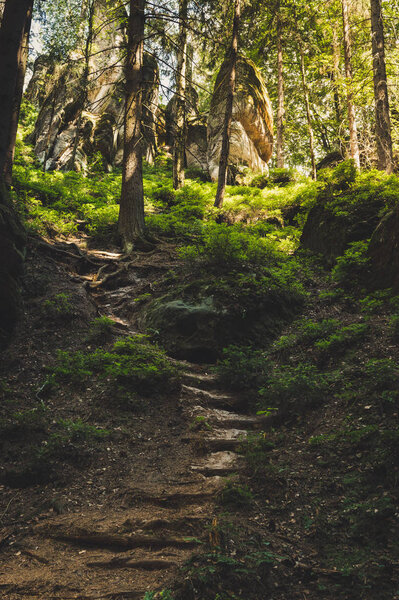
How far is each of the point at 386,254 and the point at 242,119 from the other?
1845 cm

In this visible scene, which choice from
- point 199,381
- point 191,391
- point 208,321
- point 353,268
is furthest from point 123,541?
point 353,268

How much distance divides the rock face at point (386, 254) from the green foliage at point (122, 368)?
4290mm

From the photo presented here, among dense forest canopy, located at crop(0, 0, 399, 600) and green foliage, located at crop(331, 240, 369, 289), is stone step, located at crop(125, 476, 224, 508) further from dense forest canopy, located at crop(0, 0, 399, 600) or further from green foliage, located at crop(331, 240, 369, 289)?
green foliage, located at crop(331, 240, 369, 289)

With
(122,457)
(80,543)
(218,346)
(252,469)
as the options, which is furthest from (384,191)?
(80,543)

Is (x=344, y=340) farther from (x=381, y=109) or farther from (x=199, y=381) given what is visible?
(x=381, y=109)

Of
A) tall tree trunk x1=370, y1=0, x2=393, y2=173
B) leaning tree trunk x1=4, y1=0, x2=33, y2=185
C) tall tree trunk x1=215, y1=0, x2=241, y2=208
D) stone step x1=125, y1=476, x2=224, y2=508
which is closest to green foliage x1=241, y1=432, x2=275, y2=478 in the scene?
stone step x1=125, y1=476, x2=224, y2=508

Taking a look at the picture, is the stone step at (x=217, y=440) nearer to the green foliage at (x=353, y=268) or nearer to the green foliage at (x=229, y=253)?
the green foliage at (x=229, y=253)

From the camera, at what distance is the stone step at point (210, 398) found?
5.73 m

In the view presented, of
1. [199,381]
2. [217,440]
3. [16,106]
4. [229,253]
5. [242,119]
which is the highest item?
[242,119]

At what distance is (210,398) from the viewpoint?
579 centimetres

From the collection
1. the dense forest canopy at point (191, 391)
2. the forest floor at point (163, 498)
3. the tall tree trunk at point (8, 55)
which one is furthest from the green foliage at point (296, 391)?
the tall tree trunk at point (8, 55)

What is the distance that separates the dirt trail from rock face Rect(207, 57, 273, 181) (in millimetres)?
19607

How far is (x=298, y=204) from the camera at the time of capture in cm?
1491

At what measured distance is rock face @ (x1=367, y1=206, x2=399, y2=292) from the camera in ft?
21.8
